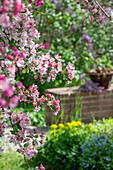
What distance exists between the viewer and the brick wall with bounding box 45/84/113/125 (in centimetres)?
392

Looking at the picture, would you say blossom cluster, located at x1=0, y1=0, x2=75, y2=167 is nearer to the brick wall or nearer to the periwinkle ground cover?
the periwinkle ground cover

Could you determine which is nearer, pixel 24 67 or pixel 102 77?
pixel 24 67

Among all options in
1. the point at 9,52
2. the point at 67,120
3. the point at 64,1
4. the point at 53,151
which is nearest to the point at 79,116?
the point at 67,120

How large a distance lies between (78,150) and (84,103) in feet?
5.14

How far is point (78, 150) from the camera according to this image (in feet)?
8.42

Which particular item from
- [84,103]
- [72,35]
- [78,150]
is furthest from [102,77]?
[78,150]

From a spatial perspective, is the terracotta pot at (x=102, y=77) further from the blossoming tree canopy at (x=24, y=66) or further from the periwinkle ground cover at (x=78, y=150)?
the blossoming tree canopy at (x=24, y=66)

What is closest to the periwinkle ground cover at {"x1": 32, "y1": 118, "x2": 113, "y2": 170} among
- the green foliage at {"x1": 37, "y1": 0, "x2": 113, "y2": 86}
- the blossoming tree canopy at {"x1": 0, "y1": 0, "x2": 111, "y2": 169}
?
the blossoming tree canopy at {"x1": 0, "y1": 0, "x2": 111, "y2": 169}

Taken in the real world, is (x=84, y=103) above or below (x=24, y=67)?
below

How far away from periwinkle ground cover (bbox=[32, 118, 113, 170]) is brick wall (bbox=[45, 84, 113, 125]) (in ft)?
3.37

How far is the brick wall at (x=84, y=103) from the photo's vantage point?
392 centimetres

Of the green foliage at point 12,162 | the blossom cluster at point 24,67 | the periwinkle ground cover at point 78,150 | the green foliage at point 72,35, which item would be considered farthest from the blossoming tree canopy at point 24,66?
the green foliage at point 72,35

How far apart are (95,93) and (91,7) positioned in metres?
2.61

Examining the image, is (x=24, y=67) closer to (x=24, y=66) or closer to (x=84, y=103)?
(x=24, y=66)
